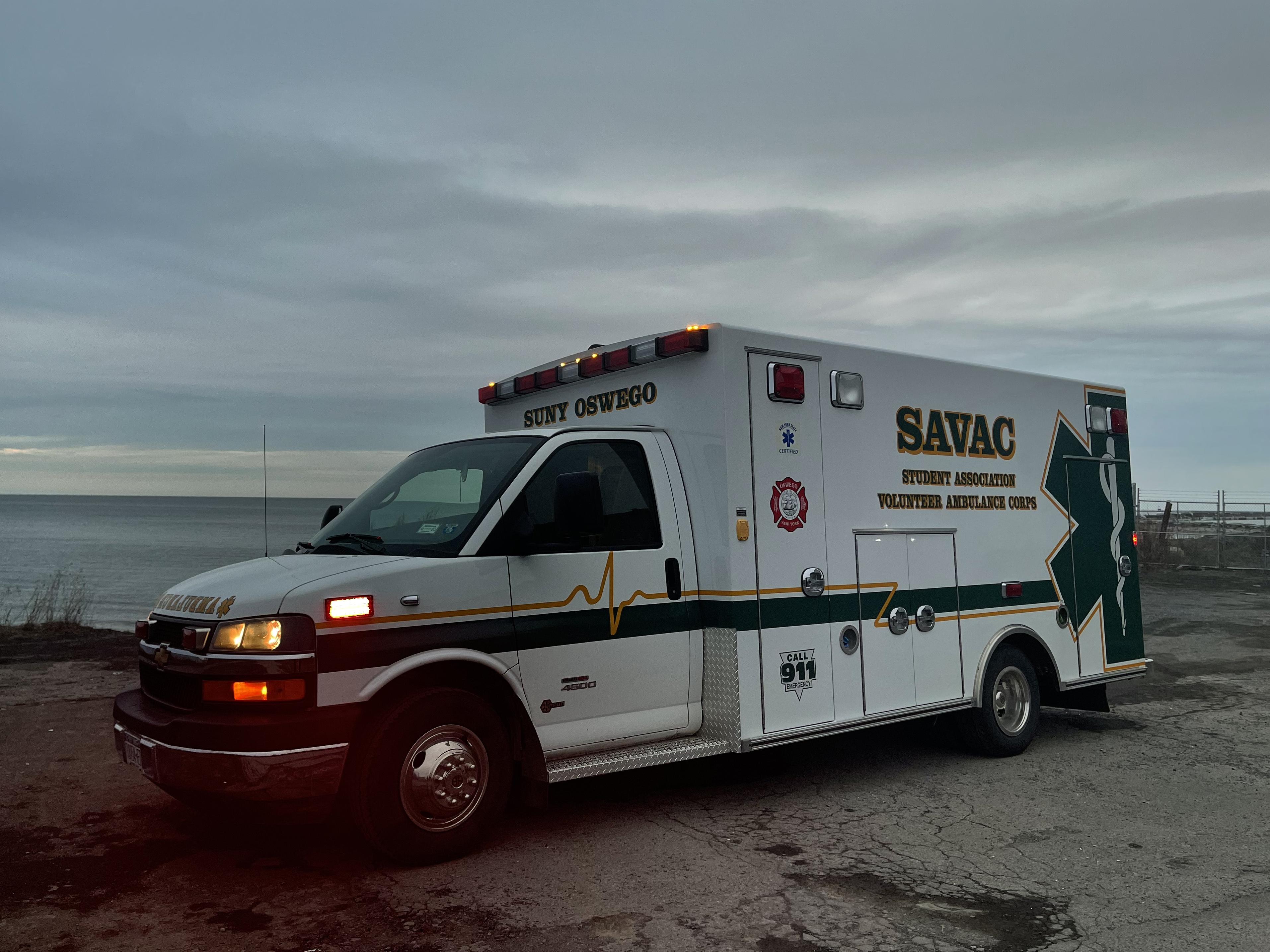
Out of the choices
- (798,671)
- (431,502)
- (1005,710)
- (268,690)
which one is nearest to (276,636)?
(268,690)

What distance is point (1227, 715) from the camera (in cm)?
895

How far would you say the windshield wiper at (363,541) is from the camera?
5.32m

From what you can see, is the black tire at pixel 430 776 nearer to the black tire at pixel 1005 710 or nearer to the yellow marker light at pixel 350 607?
the yellow marker light at pixel 350 607

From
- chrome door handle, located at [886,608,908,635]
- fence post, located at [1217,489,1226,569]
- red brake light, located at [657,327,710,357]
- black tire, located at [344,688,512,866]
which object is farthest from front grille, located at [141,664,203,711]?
fence post, located at [1217,489,1226,569]

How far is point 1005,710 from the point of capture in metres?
7.73

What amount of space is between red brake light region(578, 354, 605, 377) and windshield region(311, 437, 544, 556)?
1111 mm

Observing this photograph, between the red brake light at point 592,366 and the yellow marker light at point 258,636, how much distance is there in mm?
2964

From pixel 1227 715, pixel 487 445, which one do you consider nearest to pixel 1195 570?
pixel 1227 715

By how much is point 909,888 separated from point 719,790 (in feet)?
6.67

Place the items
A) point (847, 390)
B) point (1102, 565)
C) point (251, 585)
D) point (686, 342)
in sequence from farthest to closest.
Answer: point (1102, 565), point (847, 390), point (686, 342), point (251, 585)

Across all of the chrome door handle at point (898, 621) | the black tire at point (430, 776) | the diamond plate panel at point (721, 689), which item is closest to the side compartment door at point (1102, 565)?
the chrome door handle at point (898, 621)

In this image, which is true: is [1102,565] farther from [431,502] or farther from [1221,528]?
[1221,528]

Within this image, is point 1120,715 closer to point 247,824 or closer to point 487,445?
point 487,445

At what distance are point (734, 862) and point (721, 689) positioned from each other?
1.11 metres
